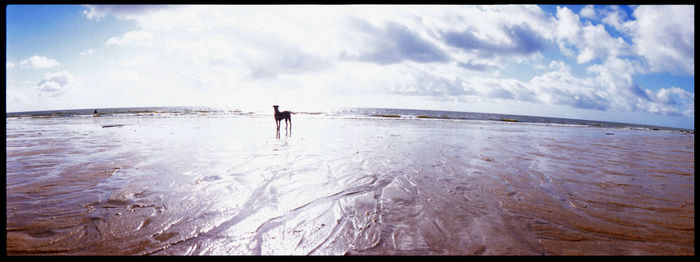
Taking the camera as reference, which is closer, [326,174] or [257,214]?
[257,214]

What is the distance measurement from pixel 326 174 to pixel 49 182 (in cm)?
556

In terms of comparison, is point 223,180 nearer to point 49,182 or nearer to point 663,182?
point 49,182

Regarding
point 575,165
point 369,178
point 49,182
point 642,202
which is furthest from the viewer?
point 575,165

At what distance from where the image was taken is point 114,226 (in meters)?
3.34

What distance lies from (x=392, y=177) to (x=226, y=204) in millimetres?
3448

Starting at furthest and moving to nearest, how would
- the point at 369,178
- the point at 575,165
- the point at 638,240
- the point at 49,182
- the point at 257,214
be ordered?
the point at 575,165
the point at 369,178
the point at 49,182
the point at 257,214
the point at 638,240
